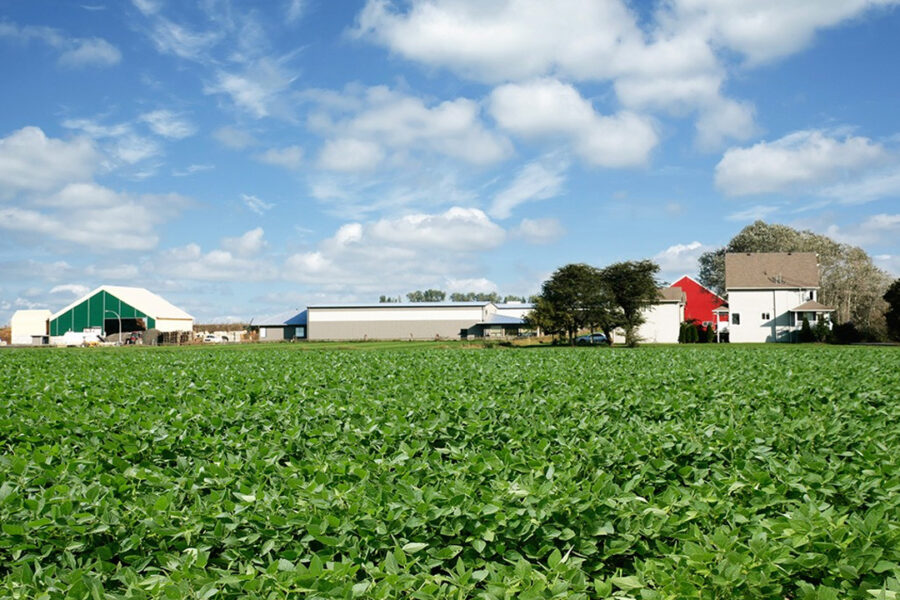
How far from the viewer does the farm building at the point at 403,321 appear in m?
70.6

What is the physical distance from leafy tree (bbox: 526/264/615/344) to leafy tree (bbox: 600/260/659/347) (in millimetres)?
1062

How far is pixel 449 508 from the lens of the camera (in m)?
3.29

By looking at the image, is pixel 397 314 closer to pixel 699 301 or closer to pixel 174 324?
pixel 174 324

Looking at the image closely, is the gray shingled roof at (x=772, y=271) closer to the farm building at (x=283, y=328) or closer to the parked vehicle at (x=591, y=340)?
the parked vehicle at (x=591, y=340)

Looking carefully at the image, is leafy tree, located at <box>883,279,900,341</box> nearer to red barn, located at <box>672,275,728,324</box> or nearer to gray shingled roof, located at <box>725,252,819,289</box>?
gray shingled roof, located at <box>725,252,819,289</box>

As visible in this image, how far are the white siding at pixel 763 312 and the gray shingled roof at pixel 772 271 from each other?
30.1 inches

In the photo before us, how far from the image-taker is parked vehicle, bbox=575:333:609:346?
54938 mm

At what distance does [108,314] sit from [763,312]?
6802 cm

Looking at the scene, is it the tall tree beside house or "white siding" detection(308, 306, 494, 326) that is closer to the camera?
the tall tree beside house

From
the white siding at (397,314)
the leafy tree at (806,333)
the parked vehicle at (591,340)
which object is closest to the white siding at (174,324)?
the white siding at (397,314)

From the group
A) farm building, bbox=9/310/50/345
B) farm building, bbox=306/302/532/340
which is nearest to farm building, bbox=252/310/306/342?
farm building, bbox=306/302/532/340

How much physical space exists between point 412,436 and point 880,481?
3586mm

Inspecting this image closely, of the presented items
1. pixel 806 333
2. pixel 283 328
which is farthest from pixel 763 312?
pixel 283 328

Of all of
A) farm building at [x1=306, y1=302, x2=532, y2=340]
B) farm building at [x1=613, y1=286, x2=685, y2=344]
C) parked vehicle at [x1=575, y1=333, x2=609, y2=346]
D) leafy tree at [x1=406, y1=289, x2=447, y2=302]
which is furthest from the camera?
leafy tree at [x1=406, y1=289, x2=447, y2=302]
